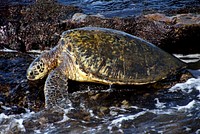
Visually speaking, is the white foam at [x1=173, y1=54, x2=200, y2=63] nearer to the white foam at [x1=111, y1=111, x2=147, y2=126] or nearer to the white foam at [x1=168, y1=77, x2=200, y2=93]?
the white foam at [x1=168, y1=77, x2=200, y2=93]

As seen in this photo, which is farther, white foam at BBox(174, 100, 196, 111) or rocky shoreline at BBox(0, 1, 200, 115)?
rocky shoreline at BBox(0, 1, 200, 115)

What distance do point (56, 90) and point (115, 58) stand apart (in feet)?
3.26

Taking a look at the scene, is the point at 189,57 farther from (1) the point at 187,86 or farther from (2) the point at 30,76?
(2) the point at 30,76

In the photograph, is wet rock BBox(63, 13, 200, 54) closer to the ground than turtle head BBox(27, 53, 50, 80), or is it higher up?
higher up

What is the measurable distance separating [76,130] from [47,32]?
151 inches

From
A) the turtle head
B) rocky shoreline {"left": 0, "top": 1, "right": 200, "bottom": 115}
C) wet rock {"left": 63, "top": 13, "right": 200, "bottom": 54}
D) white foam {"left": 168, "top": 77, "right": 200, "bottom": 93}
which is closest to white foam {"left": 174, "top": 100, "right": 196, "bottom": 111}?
white foam {"left": 168, "top": 77, "right": 200, "bottom": 93}

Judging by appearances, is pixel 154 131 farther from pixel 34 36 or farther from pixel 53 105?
pixel 34 36

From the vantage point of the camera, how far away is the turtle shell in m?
5.36

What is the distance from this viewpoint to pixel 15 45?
815 centimetres

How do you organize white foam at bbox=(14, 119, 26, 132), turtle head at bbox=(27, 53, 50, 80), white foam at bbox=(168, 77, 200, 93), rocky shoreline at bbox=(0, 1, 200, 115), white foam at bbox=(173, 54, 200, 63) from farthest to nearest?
white foam at bbox=(173, 54, 200, 63) → rocky shoreline at bbox=(0, 1, 200, 115) → turtle head at bbox=(27, 53, 50, 80) → white foam at bbox=(168, 77, 200, 93) → white foam at bbox=(14, 119, 26, 132)

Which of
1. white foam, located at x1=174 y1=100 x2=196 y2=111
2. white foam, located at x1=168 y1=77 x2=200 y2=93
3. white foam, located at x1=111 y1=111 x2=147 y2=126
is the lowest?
white foam, located at x1=111 y1=111 x2=147 y2=126

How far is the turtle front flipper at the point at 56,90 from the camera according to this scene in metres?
5.15

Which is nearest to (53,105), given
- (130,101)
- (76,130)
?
(76,130)

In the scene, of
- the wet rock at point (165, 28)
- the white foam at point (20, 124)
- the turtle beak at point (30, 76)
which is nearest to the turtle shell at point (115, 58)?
the turtle beak at point (30, 76)
